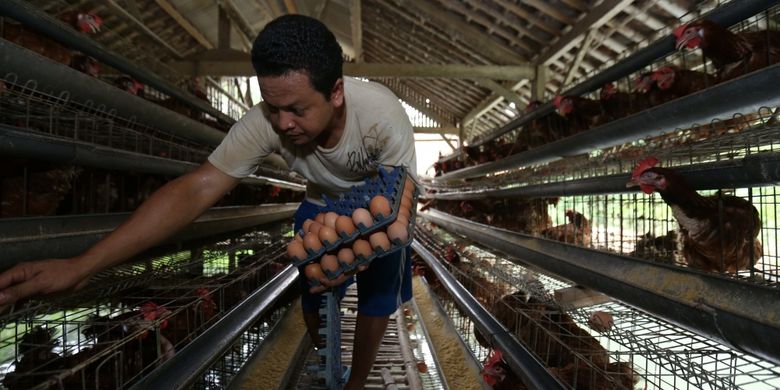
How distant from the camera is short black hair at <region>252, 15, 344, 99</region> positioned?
99cm

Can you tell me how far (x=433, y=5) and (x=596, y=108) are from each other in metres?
3.04

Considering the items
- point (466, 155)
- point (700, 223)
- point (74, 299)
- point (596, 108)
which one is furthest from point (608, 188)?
point (466, 155)

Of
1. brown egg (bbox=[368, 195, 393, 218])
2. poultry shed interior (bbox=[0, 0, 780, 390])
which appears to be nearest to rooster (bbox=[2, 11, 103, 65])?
poultry shed interior (bbox=[0, 0, 780, 390])

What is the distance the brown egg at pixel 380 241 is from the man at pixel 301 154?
286 millimetres

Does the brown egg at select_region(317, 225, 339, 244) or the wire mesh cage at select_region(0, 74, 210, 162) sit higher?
the wire mesh cage at select_region(0, 74, 210, 162)

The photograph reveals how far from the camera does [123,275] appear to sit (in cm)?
184

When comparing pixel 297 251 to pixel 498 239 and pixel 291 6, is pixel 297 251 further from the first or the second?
pixel 291 6

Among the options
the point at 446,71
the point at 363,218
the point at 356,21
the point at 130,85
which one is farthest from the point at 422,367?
the point at 356,21

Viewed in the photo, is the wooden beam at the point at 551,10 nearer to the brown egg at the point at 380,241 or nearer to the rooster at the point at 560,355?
the rooster at the point at 560,355

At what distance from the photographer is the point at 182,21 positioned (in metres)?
6.34

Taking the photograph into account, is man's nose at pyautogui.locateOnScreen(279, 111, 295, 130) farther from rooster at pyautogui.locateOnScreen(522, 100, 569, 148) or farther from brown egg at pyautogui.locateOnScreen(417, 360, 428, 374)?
rooster at pyautogui.locateOnScreen(522, 100, 569, 148)

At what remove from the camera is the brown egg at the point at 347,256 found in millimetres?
1066

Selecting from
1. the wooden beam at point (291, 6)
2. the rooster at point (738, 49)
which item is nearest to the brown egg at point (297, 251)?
the rooster at point (738, 49)

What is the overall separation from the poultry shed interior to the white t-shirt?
0.24 m
